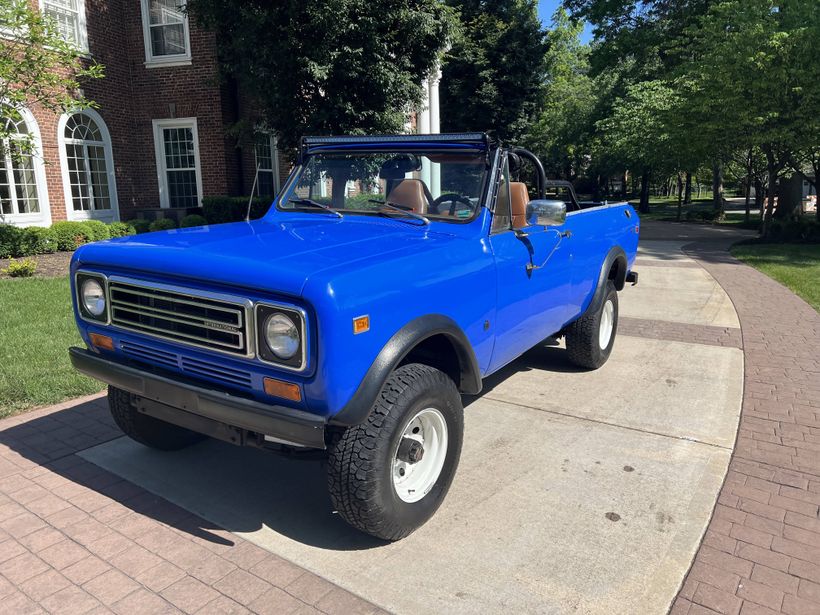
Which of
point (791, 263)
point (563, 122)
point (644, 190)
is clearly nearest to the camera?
point (791, 263)

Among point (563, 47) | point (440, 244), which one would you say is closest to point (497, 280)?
point (440, 244)

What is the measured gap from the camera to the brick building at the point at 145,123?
14.3 meters

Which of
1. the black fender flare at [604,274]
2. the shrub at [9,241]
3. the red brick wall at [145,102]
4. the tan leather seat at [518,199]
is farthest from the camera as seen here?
the red brick wall at [145,102]

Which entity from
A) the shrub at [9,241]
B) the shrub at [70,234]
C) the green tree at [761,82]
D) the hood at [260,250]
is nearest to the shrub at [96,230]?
the shrub at [70,234]

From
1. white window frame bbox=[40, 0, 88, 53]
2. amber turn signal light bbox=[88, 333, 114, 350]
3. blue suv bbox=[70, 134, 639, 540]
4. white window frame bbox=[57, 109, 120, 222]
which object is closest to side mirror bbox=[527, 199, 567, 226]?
blue suv bbox=[70, 134, 639, 540]

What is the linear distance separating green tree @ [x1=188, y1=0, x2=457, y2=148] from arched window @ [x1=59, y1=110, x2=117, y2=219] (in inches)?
178

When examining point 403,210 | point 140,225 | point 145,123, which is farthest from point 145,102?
point 403,210

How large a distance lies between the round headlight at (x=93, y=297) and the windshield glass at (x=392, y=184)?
1.51 m

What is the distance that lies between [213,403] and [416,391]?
948mm

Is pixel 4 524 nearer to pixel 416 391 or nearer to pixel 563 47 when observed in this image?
pixel 416 391

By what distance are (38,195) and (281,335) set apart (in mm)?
13311

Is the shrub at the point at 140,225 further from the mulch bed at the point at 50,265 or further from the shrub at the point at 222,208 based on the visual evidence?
the mulch bed at the point at 50,265

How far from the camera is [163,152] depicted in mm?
15766

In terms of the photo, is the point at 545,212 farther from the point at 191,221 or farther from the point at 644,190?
the point at 644,190
